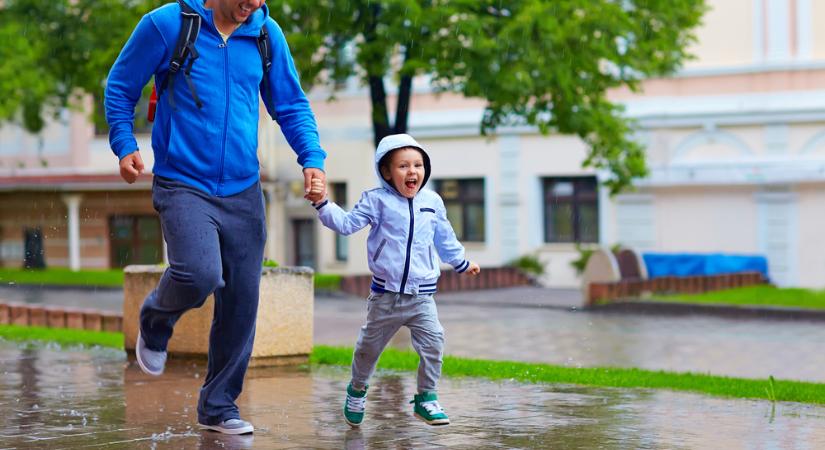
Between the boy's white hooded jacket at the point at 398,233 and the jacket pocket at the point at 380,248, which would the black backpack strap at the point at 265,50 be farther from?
the jacket pocket at the point at 380,248

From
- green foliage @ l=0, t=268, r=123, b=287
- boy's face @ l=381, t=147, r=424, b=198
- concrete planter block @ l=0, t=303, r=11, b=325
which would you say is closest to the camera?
boy's face @ l=381, t=147, r=424, b=198

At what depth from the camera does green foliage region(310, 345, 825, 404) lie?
9578 millimetres

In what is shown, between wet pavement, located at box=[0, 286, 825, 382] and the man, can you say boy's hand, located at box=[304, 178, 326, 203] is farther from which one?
wet pavement, located at box=[0, 286, 825, 382]

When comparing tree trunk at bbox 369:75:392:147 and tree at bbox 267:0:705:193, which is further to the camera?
tree trunk at bbox 369:75:392:147

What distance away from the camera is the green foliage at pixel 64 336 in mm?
14133

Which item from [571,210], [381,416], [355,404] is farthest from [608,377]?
[571,210]

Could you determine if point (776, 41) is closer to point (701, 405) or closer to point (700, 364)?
point (700, 364)

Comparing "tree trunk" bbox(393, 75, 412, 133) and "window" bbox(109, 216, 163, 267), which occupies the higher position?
"tree trunk" bbox(393, 75, 412, 133)

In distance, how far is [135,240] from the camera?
41656mm

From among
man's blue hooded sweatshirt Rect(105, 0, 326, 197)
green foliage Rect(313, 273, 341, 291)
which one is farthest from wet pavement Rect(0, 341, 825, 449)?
green foliage Rect(313, 273, 341, 291)

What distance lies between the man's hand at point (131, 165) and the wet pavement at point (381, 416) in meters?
1.18

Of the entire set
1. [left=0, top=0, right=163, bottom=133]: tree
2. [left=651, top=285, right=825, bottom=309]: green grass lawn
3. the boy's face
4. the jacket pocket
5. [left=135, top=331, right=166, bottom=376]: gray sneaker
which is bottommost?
[left=651, top=285, right=825, bottom=309]: green grass lawn

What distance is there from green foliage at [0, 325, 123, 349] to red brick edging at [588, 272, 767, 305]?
9924 millimetres

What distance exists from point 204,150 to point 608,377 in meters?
4.90
